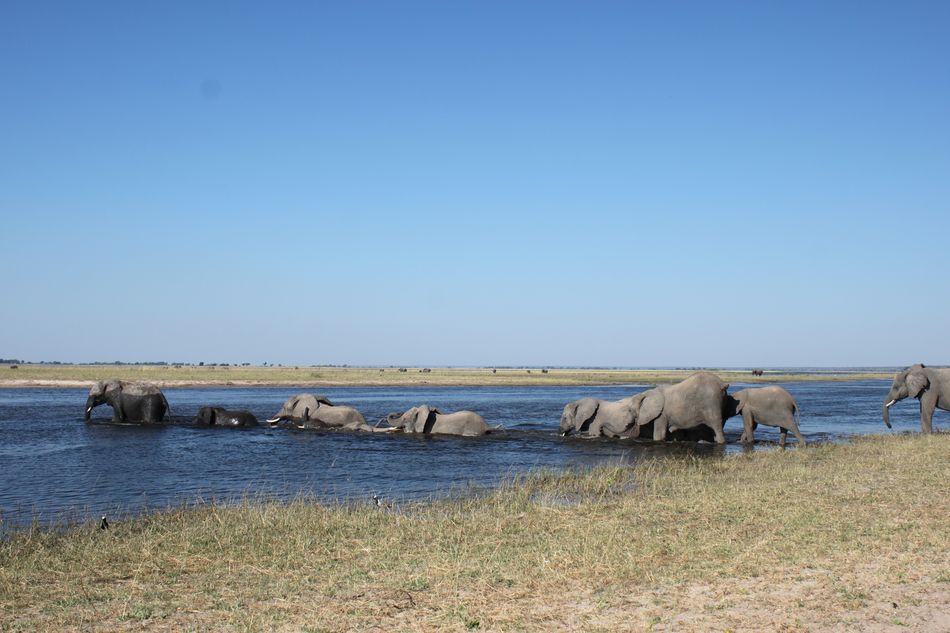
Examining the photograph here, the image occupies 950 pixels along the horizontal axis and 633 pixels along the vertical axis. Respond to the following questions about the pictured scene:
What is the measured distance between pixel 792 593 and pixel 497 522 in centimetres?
492

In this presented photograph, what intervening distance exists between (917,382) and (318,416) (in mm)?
23045

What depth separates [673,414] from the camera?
1101 inches

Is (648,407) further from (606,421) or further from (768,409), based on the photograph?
(768,409)

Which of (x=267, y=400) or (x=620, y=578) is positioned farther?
(x=267, y=400)

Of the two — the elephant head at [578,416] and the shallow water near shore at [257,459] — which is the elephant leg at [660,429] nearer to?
the shallow water near shore at [257,459]

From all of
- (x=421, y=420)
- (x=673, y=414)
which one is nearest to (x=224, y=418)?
(x=421, y=420)

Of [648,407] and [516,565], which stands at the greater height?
[648,407]

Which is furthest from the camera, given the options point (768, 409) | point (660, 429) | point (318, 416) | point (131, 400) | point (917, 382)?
point (131, 400)

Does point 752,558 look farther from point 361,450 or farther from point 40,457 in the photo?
point 40,457

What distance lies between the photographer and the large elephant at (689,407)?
27188 mm

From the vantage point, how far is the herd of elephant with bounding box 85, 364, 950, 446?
27.0m

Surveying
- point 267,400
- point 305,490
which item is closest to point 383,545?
point 305,490

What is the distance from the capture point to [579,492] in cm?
1631

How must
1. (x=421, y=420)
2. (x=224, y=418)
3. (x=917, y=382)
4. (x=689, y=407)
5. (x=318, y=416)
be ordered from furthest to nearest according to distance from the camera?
(x=224, y=418), (x=318, y=416), (x=421, y=420), (x=917, y=382), (x=689, y=407)
